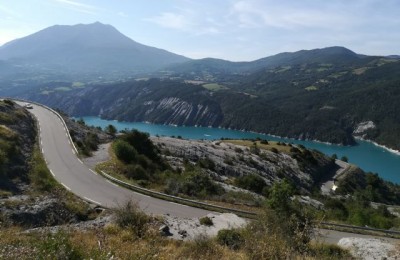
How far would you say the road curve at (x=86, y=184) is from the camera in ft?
80.9

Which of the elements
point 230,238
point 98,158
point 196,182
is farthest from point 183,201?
point 98,158

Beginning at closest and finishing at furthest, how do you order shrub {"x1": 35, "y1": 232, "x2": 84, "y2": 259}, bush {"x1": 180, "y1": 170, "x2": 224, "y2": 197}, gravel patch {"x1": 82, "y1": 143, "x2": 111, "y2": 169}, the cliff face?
shrub {"x1": 35, "y1": 232, "x2": 84, "y2": 259} < the cliff face < bush {"x1": 180, "y1": 170, "x2": 224, "y2": 197} < gravel patch {"x1": 82, "y1": 143, "x2": 111, "y2": 169}

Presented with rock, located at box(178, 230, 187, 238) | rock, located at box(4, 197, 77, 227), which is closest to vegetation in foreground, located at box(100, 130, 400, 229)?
rock, located at box(178, 230, 187, 238)

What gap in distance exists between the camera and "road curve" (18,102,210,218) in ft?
80.9

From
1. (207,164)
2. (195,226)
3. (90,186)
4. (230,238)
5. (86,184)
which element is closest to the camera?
(230,238)

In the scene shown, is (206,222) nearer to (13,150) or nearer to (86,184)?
(86,184)

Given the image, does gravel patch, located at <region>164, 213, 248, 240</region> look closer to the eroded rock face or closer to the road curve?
the road curve

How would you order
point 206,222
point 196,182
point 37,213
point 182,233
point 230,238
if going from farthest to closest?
point 196,182 → point 206,222 → point 37,213 → point 182,233 → point 230,238

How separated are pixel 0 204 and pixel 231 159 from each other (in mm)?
46427

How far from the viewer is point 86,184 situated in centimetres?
2906

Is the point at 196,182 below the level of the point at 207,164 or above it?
above

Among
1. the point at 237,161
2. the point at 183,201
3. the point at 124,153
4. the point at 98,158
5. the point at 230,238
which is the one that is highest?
the point at 230,238

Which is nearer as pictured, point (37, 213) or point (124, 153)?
point (37, 213)

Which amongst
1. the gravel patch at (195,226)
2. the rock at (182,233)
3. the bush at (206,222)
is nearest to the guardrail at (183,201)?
the gravel patch at (195,226)
